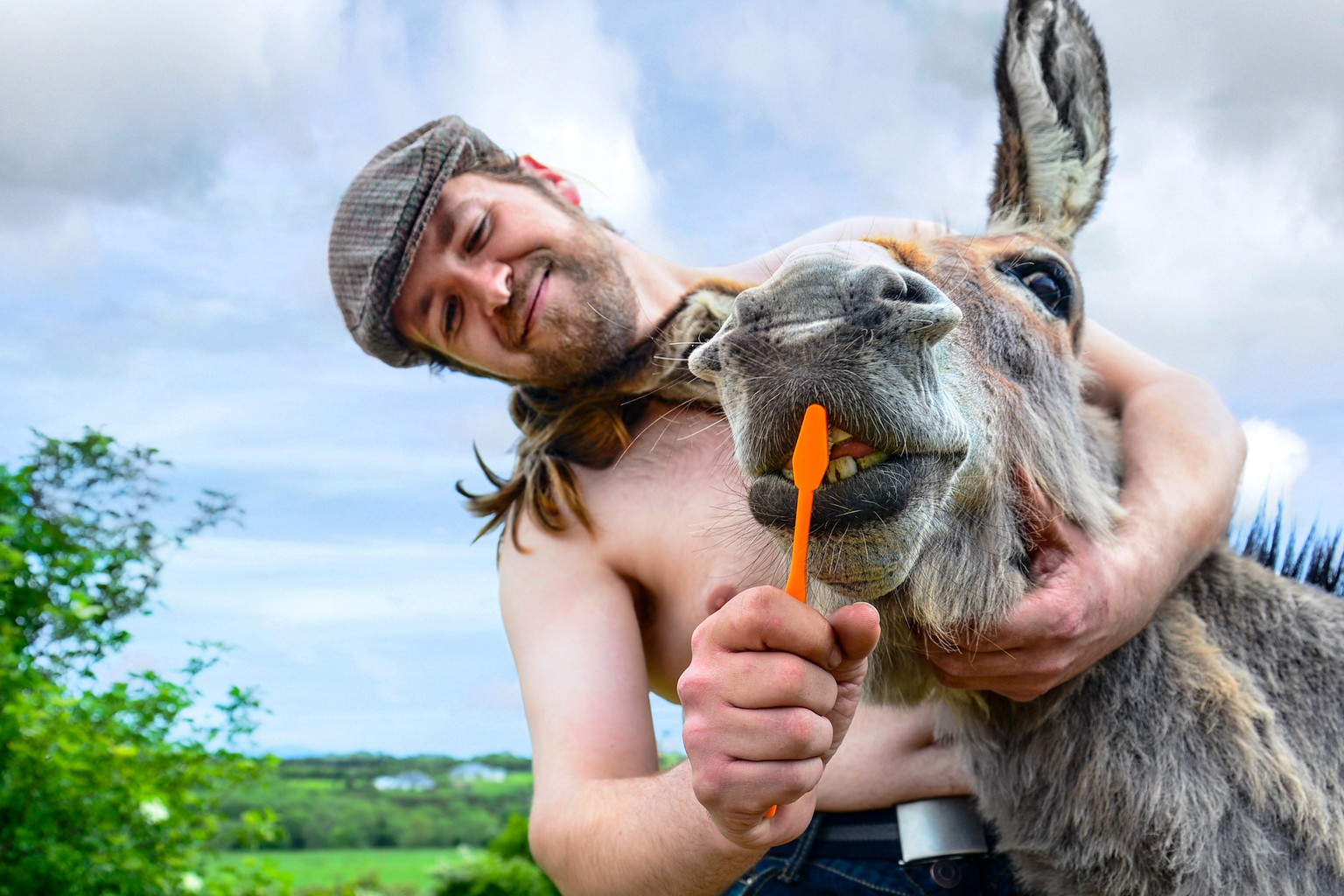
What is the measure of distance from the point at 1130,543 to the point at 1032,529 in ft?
0.87

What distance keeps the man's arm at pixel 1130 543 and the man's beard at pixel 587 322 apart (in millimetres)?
1200

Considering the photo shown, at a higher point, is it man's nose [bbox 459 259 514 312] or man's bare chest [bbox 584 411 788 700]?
man's nose [bbox 459 259 514 312]

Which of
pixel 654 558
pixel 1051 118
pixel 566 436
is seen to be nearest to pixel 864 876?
pixel 654 558

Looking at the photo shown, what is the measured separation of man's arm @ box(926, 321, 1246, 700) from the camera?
1.55 m

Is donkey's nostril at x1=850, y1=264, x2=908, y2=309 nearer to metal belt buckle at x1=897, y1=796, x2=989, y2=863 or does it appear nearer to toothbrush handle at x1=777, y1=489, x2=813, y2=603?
toothbrush handle at x1=777, y1=489, x2=813, y2=603

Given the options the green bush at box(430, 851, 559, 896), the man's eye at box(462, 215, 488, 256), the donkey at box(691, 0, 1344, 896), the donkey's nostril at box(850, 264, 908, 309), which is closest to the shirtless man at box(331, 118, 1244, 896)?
the man's eye at box(462, 215, 488, 256)

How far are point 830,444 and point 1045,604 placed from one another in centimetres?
57

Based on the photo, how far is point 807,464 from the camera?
45.0 inches

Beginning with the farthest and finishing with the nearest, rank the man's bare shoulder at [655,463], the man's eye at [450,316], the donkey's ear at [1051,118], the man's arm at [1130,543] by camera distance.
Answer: the man's eye at [450,316] → the man's bare shoulder at [655,463] → the donkey's ear at [1051,118] → the man's arm at [1130,543]

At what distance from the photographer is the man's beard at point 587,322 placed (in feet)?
8.29

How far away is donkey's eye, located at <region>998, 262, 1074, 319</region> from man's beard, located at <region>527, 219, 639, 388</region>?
1032mm

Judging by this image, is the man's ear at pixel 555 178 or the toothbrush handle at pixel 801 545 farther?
the man's ear at pixel 555 178

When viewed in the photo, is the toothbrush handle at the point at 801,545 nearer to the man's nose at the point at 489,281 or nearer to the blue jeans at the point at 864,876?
the blue jeans at the point at 864,876

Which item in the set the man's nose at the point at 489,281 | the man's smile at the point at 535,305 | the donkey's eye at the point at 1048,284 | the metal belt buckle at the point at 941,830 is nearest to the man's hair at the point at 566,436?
the man's smile at the point at 535,305
